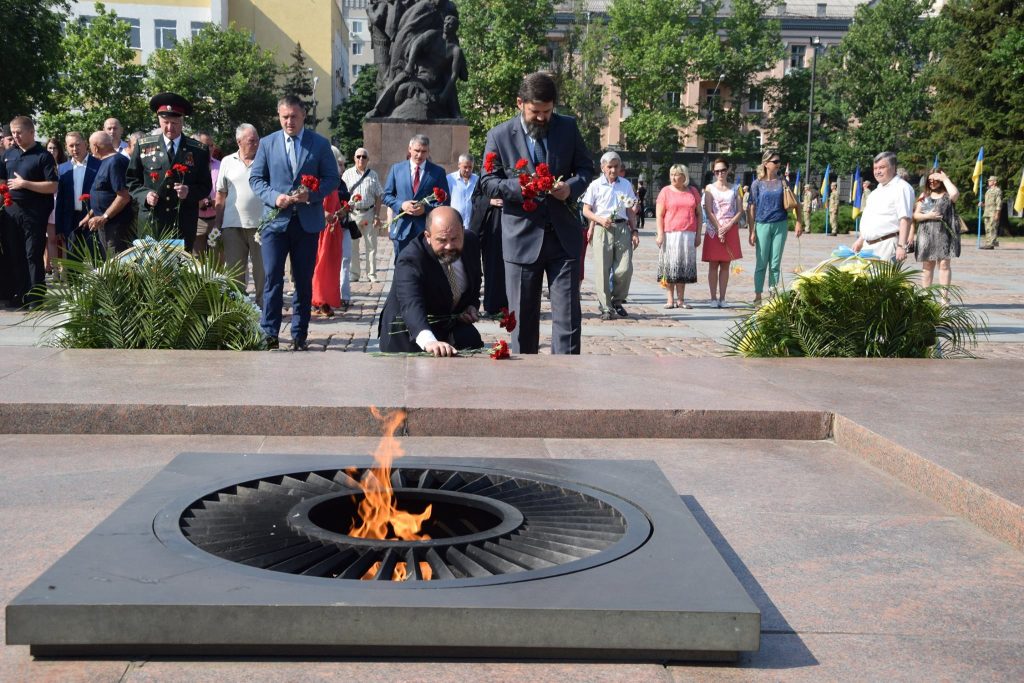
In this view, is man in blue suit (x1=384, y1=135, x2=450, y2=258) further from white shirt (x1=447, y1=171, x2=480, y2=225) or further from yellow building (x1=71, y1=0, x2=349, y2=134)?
yellow building (x1=71, y1=0, x2=349, y2=134)

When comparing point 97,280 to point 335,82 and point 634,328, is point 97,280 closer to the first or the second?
point 634,328

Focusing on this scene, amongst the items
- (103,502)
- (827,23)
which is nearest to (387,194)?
(103,502)

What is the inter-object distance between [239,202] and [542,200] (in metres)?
5.07

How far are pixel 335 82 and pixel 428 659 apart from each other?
304 feet

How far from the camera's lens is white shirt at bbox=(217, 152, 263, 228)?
37.7 ft

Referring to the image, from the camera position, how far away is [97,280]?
7574mm

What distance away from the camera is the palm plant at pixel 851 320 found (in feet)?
25.4

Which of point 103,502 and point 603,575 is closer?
point 603,575

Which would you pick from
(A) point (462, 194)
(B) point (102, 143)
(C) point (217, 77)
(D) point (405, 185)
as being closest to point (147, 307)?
(D) point (405, 185)

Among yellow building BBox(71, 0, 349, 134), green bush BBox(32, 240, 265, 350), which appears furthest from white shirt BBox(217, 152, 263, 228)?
yellow building BBox(71, 0, 349, 134)

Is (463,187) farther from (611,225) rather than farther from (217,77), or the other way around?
(217,77)

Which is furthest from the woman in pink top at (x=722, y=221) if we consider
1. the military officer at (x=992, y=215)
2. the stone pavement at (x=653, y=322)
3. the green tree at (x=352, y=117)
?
the green tree at (x=352, y=117)

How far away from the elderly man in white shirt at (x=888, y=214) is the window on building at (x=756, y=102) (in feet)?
231

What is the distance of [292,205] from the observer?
372 inches
